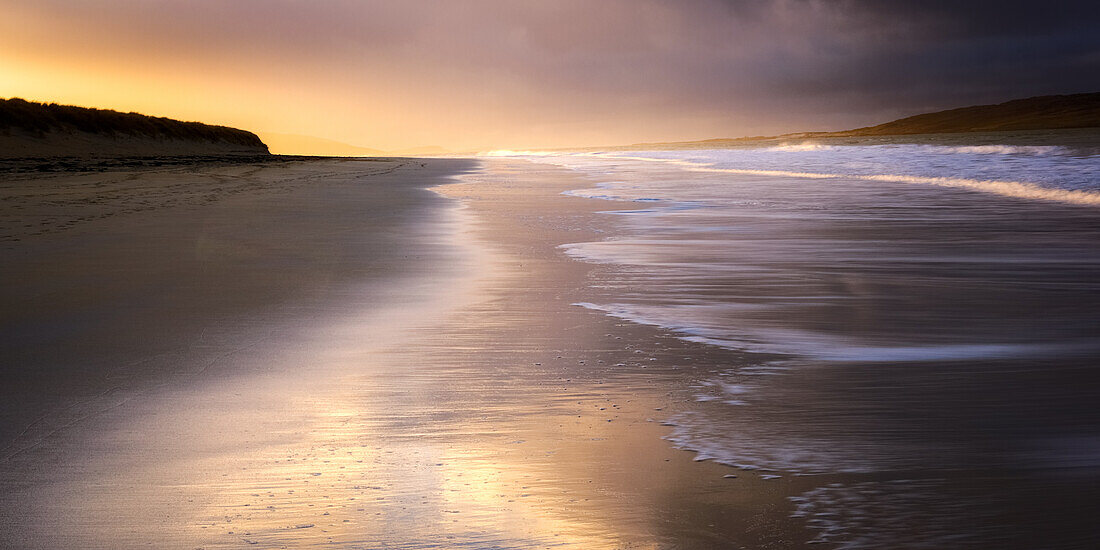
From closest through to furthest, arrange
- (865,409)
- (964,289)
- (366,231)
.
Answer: (865,409)
(964,289)
(366,231)

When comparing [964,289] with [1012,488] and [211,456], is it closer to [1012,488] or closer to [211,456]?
[1012,488]

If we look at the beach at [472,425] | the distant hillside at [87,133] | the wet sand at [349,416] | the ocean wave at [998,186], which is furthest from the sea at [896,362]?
the distant hillside at [87,133]

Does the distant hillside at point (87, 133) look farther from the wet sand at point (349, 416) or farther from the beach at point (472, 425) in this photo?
the beach at point (472, 425)

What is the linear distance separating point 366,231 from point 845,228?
511 cm

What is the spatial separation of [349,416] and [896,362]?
7.77 feet

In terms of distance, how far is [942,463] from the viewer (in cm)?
288

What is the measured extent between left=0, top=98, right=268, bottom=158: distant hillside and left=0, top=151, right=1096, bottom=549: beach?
3494 cm

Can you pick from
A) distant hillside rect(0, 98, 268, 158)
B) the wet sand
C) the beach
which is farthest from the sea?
distant hillside rect(0, 98, 268, 158)

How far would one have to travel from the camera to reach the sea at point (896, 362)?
8.53 ft

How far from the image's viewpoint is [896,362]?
4.17m

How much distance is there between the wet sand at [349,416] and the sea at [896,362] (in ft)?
0.63

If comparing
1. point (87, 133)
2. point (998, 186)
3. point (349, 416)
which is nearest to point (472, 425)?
point (349, 416)

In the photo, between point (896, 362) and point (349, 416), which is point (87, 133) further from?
point (896, 362)

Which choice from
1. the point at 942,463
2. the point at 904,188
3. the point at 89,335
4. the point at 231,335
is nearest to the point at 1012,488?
the point at 942,463
